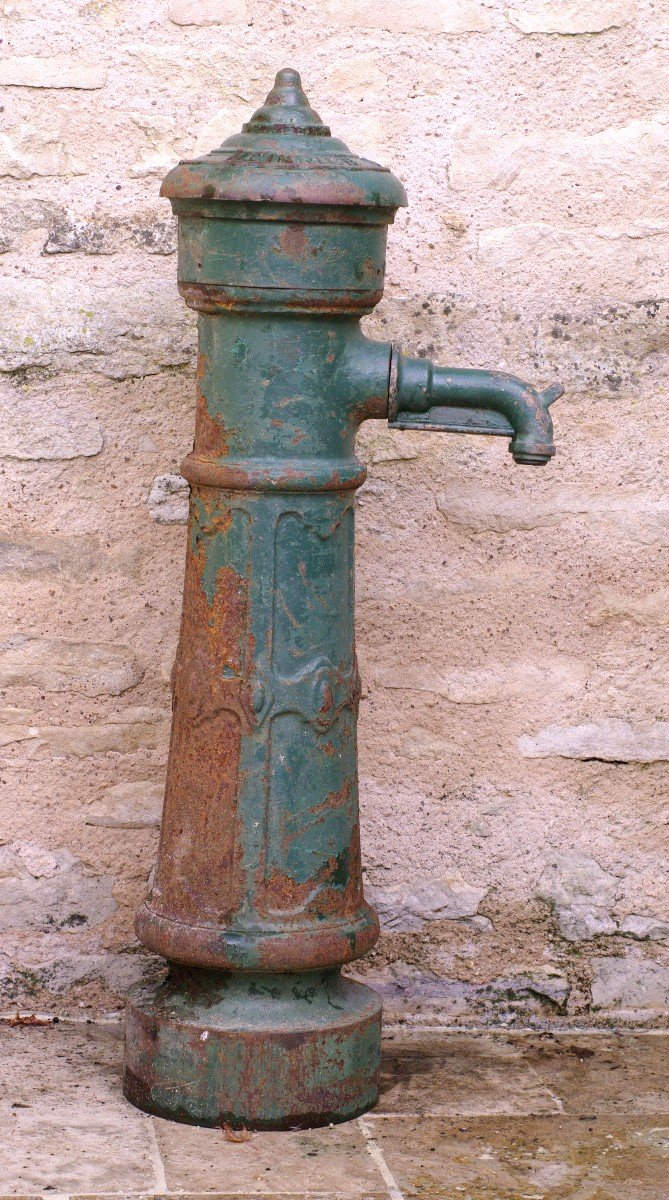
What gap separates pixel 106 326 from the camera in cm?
291

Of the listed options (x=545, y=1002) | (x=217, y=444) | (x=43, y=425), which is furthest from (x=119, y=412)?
(x=545, y=1002)

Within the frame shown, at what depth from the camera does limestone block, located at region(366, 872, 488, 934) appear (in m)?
3.07

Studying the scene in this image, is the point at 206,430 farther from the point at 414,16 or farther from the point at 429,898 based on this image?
the point at 429,898

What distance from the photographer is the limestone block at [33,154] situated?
285 centimetres

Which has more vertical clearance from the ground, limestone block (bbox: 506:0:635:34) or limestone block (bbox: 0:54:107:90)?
limestone block (bbox: 506:0:635:34)

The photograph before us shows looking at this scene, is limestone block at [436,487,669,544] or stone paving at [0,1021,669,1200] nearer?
stone paving at [0,1021,669,1200]

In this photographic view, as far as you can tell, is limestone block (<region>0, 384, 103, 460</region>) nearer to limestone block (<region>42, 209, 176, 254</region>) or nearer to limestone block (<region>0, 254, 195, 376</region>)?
limestone block (<region>0, 254, 195, 376</region>)

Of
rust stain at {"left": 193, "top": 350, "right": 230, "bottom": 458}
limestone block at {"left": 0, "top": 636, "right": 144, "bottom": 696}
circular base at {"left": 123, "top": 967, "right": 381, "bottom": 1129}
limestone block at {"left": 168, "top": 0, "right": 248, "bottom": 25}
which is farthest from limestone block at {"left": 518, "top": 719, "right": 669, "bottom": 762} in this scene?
limestone block at {"left": 168, "top": 0, "right": 248, "bottom": 25}

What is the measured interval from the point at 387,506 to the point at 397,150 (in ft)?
2.23

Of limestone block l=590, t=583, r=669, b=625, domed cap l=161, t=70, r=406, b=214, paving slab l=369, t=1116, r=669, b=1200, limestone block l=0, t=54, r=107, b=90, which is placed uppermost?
limestone block l=0, t=54, r=107, b=90

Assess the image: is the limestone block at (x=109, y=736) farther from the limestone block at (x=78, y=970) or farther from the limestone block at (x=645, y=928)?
the limestone block at (x=645, y=928)

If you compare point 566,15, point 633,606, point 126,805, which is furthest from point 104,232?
point 633,606

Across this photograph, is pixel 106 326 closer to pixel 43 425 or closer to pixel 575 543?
pixel 43 425

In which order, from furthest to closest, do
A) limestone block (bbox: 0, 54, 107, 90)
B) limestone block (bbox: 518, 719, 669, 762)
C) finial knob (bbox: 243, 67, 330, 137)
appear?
limestone block (bbox: 518, 719, 669, 762) → limestone block (bbox: 0, 54, 107, 90) → finial knob (bbox: 243, 67, 330, 137)
